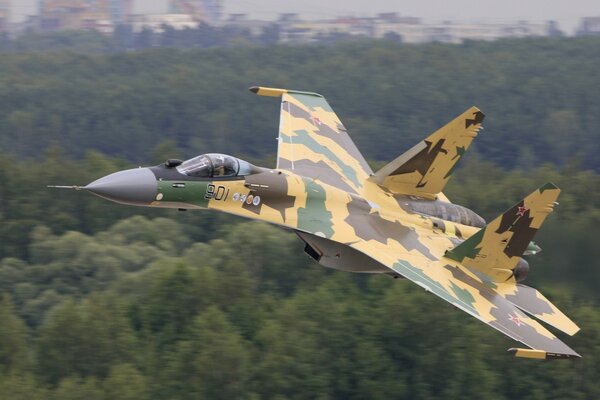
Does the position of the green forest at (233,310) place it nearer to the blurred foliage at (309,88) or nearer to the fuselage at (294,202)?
the fuselage at (294,202)

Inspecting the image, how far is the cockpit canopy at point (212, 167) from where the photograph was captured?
28.9 m

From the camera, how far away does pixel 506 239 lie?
30375mm

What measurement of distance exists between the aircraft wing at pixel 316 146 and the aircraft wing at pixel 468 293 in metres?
3.26

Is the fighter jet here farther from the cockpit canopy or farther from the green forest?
the green forest

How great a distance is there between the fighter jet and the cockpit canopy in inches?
1.0

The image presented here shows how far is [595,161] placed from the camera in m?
136

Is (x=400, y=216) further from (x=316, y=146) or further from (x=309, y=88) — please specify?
(x=309, y=88)

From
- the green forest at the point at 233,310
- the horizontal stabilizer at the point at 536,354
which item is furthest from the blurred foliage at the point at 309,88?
the horizontal stabilizer at the point at 536,354

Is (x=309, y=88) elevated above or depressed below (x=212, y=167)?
below

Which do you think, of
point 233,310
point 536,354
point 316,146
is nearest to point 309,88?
point 233,310

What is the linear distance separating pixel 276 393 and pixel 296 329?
4213 millimetres

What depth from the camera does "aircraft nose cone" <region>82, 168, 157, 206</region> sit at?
1096 inches

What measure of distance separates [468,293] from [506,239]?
6.60 ft

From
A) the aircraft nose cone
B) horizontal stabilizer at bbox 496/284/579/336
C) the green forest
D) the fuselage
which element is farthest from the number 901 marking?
the green forest
